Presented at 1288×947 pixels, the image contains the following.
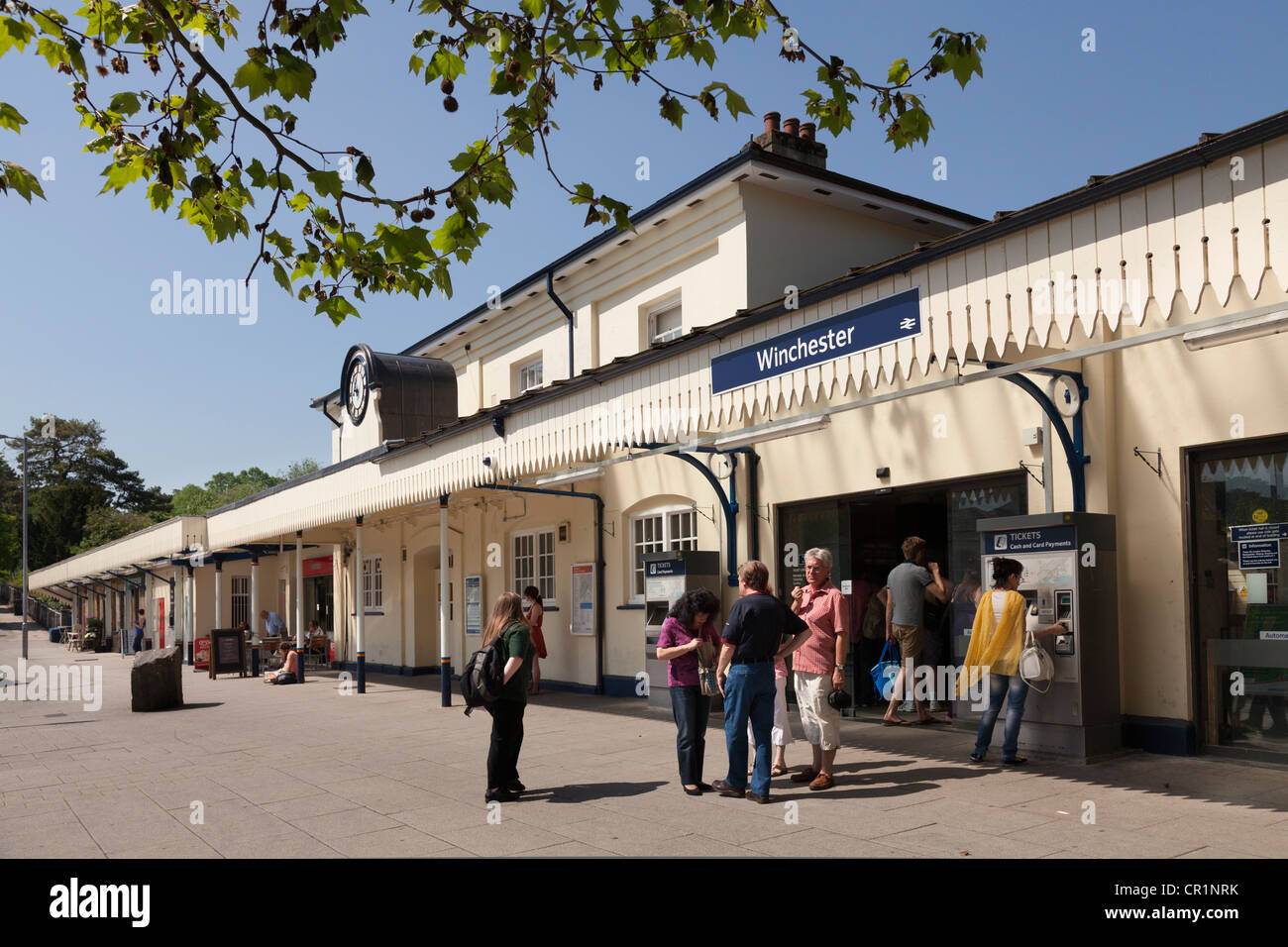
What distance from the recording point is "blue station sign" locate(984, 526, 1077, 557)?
837 cm

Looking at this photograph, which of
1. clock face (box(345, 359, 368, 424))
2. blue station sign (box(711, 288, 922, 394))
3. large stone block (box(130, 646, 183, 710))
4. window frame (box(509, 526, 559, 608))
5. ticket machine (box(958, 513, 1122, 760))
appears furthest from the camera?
clock face (box(345, 359, 368, 424))

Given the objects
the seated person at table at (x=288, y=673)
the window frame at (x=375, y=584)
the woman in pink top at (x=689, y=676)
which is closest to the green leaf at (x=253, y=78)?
the woman in pink top at (x=689, y=676)

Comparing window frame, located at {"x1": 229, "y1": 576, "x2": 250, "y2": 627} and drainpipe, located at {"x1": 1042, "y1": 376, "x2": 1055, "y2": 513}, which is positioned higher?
drainpipe, located at {"x1": 1042, "y1": 376, "x2": 1055, "y2": 513}

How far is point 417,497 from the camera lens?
1539 cm

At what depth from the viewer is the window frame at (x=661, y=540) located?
543 inches

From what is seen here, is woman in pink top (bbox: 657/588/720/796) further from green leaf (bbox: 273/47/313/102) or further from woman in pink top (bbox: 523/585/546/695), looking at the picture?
woman in pink top (bbox: 523/585/546/695)

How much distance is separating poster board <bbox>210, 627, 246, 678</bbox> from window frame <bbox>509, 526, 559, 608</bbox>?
8.09m

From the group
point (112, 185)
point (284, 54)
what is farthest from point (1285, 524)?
point (112, 185)

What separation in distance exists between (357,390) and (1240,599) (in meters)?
16.8

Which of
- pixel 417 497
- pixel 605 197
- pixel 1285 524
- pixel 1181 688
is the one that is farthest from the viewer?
pixel 417 497

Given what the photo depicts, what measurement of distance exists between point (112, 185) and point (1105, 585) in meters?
7.53

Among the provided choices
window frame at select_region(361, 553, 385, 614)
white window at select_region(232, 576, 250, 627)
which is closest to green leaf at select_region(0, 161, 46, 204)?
window frame at select_region(361, 553, 385, 614)

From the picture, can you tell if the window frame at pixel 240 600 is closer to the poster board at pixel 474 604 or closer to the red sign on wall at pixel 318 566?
the red sign on wall at pixel 318 566
